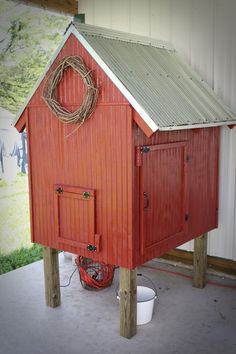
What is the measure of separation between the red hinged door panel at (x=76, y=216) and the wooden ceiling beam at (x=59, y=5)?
3.03 m

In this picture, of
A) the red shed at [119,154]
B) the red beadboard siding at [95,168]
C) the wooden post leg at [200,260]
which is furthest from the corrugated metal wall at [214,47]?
the red beadboard siding at [95,168]

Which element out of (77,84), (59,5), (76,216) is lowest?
(76,216)

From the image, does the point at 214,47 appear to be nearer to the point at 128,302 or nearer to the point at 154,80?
the point at 154,80

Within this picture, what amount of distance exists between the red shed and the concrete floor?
78cm

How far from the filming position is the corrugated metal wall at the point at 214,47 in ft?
17.9

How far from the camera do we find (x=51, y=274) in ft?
15.9

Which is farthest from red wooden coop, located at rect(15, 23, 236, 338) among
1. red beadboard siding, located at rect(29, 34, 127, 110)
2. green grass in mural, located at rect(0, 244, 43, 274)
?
green grass in mural, located at rect(0, 244, 43, 274)

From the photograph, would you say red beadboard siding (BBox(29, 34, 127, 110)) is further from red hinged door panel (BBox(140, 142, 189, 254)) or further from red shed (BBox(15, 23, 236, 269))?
red hinged door panel (BBox(140, 142, 189, 254))

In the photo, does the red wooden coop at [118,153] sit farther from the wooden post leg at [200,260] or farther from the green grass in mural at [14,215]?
the green grass in mural at [14,215]

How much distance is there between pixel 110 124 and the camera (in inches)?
157

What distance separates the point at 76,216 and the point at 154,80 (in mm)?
1516

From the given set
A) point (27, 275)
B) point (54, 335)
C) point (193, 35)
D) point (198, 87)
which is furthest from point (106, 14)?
point (54, 335)

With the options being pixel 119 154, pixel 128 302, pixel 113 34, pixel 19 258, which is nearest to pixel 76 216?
pixel 119 154

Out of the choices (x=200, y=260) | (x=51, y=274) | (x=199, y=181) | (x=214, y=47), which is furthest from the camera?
(x=214, y=47)
